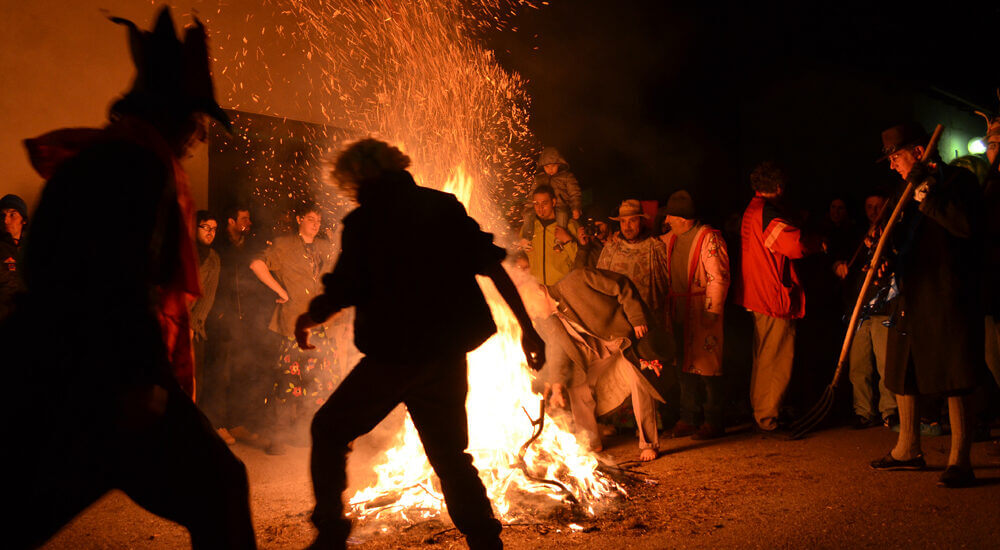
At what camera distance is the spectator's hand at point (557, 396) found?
5746 mm

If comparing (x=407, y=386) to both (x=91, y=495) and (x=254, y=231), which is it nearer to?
(x=91, y=495)

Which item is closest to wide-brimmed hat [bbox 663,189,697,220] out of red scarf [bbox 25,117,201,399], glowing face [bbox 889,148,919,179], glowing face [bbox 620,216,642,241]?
glowing face [bbox 620,216,642,241]

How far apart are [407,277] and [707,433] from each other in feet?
14.1

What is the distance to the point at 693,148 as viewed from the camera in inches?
503

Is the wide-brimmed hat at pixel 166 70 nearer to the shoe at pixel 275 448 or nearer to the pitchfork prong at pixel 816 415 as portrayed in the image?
the shoe at pixel 275 448

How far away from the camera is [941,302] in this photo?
4336mm

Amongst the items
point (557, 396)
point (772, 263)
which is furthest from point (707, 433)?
point (772, 263)

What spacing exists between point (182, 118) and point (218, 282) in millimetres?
4550

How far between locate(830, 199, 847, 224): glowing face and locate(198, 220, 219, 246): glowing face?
635cm

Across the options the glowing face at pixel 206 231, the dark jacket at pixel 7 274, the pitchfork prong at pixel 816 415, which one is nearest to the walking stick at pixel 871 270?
the pitchfork prong at pixel 816 415

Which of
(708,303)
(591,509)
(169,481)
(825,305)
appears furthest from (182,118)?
(825,305)

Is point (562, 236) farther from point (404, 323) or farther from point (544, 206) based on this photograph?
point (404, 323)

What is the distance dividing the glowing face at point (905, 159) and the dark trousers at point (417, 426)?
3.68 meters

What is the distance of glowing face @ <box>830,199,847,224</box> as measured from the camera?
7.12m
